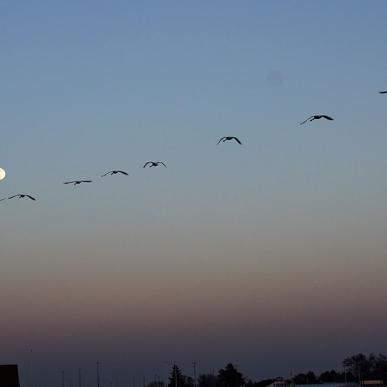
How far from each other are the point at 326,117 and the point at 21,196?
1065 inches

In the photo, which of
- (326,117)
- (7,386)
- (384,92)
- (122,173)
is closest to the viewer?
(384,92)

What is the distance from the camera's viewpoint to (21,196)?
70125 millimetres

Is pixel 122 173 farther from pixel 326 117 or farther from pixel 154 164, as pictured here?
Answer: pixel 326 117

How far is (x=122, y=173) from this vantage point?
66812 millimetres

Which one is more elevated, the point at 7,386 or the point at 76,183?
the point at 76,183

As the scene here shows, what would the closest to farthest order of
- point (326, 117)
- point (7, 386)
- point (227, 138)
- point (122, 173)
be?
point (326, 117) → point (227, 138) → point (122, 173) → point (7, 386)

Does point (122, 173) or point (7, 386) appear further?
point (7, 386)

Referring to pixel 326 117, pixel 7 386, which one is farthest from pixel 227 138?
pixel 7 386

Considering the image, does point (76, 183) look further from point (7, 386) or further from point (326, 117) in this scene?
point (7, 386)

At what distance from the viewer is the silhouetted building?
571 ft

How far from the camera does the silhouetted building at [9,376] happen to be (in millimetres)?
174125

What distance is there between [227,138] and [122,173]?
33.1ft

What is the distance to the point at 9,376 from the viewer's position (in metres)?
176

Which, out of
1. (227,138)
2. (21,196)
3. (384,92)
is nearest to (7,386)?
(21,196)
